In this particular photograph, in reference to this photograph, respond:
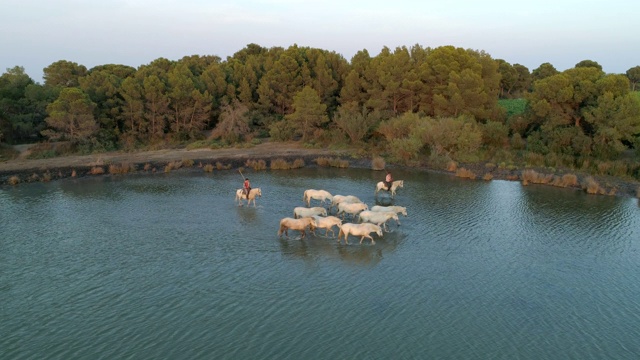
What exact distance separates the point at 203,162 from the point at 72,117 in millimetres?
12080

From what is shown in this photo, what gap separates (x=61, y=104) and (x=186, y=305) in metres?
31.8

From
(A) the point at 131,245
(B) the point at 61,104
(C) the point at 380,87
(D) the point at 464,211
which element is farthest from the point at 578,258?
(B) the point at 61,104

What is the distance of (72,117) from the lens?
126 feet

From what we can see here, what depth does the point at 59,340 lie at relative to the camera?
11.3 meters

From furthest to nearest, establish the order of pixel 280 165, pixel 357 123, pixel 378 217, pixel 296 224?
pixel 357 123, pixel 280 165, pixel 378 217, pixel 296 224

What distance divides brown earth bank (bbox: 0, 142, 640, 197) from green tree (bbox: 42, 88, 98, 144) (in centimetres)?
238

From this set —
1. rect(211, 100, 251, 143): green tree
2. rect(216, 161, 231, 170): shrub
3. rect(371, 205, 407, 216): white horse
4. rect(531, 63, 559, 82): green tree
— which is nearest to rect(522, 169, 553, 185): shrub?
rect(371, 205, 407, 216): white horse

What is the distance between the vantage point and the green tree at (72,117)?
125 feet

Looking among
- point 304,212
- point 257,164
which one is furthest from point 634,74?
point 304,212

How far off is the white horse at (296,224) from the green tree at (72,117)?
27319 mm

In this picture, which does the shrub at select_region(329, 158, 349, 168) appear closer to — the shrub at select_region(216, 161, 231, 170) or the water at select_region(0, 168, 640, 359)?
the shrub at select_region(216, 161, 231, 170)

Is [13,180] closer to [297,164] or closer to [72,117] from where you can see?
[72,117]

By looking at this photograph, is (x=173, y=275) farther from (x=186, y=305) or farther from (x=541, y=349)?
(x=541, y=349)

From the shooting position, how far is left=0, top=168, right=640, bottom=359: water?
1131 centimetres
